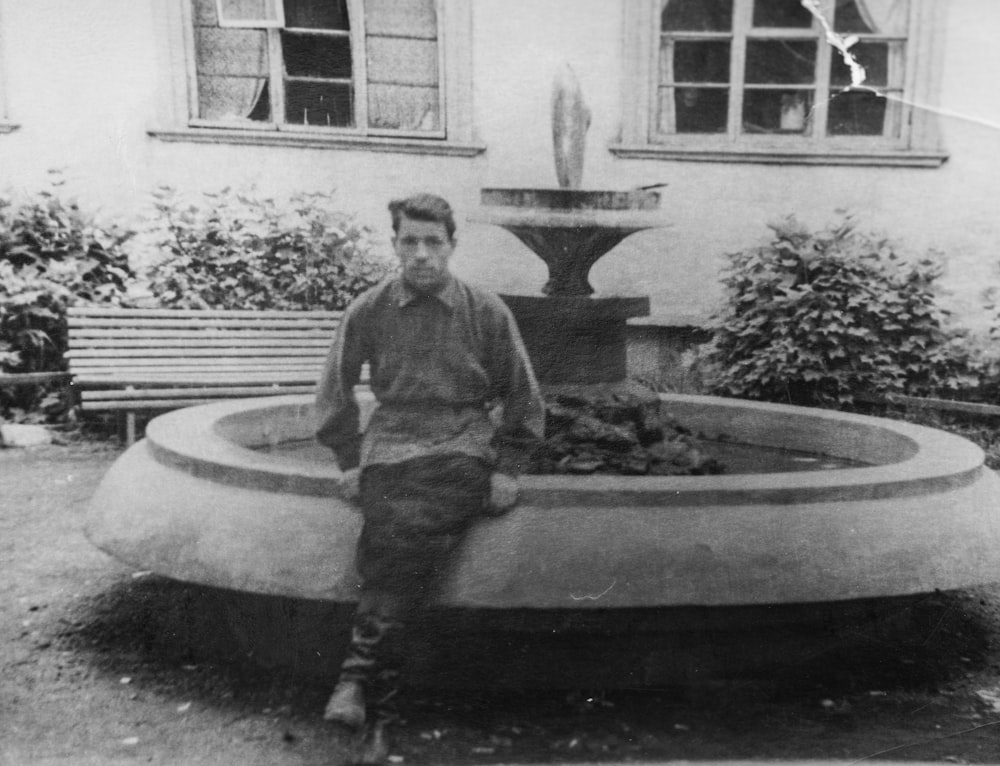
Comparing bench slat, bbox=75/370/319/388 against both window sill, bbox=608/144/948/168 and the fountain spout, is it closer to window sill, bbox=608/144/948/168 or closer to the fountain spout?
the fountain spout

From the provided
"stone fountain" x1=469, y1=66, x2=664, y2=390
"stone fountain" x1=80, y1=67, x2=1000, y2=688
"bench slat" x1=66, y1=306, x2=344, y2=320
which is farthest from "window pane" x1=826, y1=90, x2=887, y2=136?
"bench slat" x1=66, y1=306, x2=344, y2=320

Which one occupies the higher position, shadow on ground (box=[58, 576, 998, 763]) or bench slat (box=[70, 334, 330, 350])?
bench slat (box=[70, 334, 330, 350])

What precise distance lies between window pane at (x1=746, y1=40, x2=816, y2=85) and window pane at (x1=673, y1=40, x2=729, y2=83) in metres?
0.13

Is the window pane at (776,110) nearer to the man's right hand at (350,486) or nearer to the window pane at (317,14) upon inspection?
the window pane at (317,14)

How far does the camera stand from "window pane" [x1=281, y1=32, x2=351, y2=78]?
2.87 m

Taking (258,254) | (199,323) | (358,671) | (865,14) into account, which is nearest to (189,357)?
(199,323)

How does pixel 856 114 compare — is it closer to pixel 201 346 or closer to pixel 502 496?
pixel 502 496

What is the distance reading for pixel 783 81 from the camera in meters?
3.37

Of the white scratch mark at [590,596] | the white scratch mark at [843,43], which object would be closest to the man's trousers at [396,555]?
the white scratch mark at [590,596]

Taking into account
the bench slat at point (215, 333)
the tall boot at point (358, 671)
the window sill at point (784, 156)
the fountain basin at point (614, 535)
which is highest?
the window sill at point (784, 156)

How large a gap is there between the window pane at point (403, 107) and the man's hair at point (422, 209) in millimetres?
807

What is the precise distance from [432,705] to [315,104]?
6.06ft

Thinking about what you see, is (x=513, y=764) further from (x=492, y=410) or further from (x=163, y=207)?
(x=163, y=207)

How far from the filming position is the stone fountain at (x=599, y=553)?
2.29m
